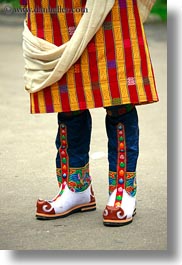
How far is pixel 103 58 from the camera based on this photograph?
142 inches

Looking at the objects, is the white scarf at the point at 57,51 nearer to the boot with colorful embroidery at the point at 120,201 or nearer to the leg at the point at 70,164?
the leg at the point at 70,164

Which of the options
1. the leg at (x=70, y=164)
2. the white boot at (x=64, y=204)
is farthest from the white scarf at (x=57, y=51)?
the white boot at (x=64, y=204)

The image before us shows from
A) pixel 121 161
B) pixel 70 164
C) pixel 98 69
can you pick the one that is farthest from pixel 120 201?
pixel 98 69

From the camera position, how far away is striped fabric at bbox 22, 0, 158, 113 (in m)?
3.57

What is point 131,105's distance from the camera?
12.1 feet

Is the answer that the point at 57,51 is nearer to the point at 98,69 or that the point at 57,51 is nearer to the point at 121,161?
the point at 98,69

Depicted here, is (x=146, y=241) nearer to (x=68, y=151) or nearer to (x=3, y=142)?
(x=68, y=151)

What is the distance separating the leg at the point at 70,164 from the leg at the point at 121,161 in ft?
0.42

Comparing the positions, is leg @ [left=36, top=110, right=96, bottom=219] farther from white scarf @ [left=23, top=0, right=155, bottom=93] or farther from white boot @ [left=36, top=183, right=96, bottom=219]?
white scarf @ [left=23, top=0, right=155, bottom=93]

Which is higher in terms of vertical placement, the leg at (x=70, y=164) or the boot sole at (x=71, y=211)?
the leg at (x=70, y=164)

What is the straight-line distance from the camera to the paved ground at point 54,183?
3.59 meters

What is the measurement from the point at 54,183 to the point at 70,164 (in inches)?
25.2

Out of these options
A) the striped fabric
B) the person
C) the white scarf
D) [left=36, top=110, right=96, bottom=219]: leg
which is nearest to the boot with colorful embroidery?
the person

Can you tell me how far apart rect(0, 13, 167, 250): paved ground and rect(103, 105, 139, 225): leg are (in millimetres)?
68
